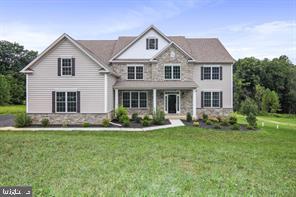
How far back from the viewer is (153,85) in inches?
864

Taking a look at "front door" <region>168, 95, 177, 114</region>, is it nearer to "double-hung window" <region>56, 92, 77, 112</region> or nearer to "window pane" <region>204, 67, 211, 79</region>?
"window pane" <region>204, 67, 211, 79</region>

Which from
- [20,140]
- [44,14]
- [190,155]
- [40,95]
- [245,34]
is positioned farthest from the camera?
[245,34]

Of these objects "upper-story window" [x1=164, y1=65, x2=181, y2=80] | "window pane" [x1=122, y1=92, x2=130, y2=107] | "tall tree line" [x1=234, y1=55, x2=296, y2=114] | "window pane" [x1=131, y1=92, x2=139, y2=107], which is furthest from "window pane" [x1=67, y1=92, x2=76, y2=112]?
"tall tree line" [x1=234, y1=55, x2=296, y2=114]

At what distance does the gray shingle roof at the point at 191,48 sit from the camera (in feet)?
77.2

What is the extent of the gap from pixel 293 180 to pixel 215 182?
6.88 ft

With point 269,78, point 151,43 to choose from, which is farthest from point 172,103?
point 269,78

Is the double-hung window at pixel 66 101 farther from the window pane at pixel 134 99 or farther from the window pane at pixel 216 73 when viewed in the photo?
the window pane at pixel 216 73

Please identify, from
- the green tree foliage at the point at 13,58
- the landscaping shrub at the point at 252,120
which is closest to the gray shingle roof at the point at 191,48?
the landscaping shrub at the point at 252,120

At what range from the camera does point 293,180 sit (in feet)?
20.7

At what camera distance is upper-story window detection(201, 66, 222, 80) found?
76.6 feet

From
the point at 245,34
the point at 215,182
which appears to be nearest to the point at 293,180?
the point at 215,182

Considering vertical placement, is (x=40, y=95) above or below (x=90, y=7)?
below

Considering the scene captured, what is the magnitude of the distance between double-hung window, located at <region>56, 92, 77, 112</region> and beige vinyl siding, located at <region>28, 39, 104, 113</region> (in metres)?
0.46

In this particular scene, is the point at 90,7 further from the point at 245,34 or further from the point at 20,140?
the point at 245,34
